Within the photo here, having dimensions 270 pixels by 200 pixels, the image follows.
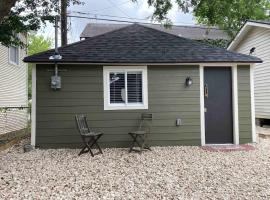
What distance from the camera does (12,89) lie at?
13.2m

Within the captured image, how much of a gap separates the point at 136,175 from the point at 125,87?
3286 millimetres

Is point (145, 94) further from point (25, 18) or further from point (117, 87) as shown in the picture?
point (25, 18)

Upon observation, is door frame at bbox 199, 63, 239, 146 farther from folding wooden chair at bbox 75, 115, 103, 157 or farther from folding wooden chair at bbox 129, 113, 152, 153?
folding wooden chair at bbox 75, 115, 103, 157

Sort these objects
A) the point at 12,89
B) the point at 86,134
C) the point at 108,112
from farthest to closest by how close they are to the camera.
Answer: the point at 12,89
the point at 108,112
the point at 86,134

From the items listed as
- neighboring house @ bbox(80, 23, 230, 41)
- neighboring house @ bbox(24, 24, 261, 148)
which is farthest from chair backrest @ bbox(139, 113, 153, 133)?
neighboring house @ bbox(80, 23, 230, 41)

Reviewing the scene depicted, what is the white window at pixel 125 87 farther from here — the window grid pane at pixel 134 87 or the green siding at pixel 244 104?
the green siding at pixel 244 104

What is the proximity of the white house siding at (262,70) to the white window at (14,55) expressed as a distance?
397 inches

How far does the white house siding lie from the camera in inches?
475

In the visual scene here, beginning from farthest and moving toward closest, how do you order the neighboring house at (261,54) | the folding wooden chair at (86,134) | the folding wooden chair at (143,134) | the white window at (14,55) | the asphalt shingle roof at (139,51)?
the white window at (14,55), the neighboring house at (261,54), the asphalt shingle roof at (139,51), the folding wooden chair at (143,134), the folding wooden chair at (86,134)

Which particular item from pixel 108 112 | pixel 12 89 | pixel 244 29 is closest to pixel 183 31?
pixel 244 29

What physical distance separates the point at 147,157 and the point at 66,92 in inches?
113

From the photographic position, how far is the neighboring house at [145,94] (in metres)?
8.28

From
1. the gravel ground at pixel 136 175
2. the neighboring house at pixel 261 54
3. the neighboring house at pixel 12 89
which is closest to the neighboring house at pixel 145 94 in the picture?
the gravel ground at pixel 136 175

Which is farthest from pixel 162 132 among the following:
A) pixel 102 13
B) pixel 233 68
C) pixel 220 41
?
pixel 220 41
